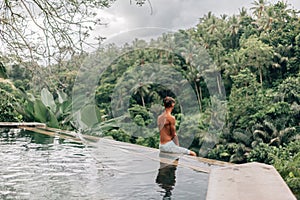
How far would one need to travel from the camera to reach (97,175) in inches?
197

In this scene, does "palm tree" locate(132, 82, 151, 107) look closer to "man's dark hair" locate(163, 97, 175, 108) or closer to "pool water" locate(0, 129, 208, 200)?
"man's dark hair" locate(163, 97, 175, 108)

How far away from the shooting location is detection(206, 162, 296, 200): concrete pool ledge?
197cm

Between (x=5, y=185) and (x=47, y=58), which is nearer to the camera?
(x=47, y=58)

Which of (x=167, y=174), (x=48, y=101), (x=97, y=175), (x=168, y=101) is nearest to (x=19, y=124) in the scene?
(x=48, y=101)

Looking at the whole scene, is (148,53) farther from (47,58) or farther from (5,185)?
(5,185)

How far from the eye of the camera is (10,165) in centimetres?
567

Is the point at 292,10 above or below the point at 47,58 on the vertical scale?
above

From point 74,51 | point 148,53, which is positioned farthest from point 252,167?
point 148,53

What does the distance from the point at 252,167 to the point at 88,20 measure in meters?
2.17

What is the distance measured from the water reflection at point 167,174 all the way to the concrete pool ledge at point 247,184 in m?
1.47

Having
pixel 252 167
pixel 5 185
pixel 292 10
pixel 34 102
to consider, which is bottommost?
pixel 5 185

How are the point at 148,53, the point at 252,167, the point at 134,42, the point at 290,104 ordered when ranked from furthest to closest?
the point at 290,104 → the point at 148,53 → the point at 134,42 → the point at 252,167

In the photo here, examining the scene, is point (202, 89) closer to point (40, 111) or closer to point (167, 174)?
point (167, 174)

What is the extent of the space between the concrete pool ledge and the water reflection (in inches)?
58.0
